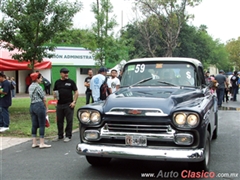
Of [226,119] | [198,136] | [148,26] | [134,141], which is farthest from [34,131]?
[148,26]

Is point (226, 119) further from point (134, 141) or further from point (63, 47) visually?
point (63, 47)

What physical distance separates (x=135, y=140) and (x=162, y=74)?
191 cm

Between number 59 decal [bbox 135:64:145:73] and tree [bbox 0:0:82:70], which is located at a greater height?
tree [bbox 0:0:82:70]

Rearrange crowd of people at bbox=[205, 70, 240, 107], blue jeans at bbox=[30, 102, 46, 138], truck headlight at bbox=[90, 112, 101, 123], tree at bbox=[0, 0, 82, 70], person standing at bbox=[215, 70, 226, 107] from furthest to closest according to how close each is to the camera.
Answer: crowd of people at bbox=[205, 70, 240, 107] → person standing at bbox=[215, 70, 226, 107] → tree at bbox=[0, 0, 82, 70] → blue jeans at bbox=[30, 102, 46, 138] → truck headlight at bbox=[90, 112, 101, 123]

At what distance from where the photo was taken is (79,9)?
12.4m

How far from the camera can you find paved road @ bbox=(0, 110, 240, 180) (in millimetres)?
5070

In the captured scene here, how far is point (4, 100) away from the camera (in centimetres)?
874

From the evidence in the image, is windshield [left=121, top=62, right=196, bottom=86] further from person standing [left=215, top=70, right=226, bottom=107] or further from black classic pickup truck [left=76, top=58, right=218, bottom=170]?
person standing [left=215, top=70, right=226, bottom=107]

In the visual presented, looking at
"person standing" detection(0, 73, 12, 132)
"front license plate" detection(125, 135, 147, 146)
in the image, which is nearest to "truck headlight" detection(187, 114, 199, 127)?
"front license plate" detection(125, 135, 147, 146)

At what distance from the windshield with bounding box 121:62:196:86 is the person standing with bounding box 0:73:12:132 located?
401cm

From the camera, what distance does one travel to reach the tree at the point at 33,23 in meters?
11.5

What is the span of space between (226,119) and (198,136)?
23.8 feet

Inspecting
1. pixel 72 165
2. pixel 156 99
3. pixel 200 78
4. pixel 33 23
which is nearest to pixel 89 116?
pixel 156 99

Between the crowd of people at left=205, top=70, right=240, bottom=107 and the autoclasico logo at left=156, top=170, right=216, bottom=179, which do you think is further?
the crowd of people at left=205, top=70, right=240, bottom=107
